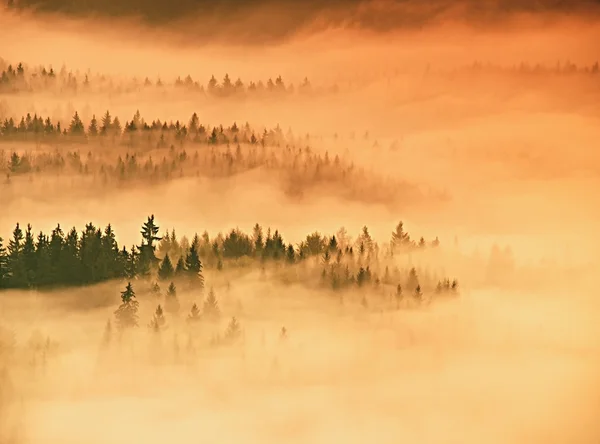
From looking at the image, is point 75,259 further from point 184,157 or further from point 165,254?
point 184,157

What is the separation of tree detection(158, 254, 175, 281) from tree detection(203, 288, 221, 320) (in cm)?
11

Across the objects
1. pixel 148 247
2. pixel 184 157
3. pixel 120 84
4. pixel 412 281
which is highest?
pixel 120 84

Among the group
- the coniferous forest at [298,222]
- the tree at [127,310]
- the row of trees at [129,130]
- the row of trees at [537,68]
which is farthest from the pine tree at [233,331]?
the row of trees at [537,68]

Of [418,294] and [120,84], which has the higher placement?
[120,84]

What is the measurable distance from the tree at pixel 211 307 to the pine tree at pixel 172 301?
7 centimetres

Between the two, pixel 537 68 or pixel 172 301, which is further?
pixel 537 68

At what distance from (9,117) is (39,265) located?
1.31ft

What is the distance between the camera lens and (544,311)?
6.01ft

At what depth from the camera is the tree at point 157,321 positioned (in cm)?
175

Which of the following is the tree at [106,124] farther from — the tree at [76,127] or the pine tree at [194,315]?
the pine tree at [194,315]

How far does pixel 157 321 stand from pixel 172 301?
0.20 ft

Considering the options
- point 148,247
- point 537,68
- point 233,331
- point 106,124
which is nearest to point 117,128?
point 106,124

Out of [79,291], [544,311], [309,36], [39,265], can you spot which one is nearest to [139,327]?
[79,291]

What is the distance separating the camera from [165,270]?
1776mm
